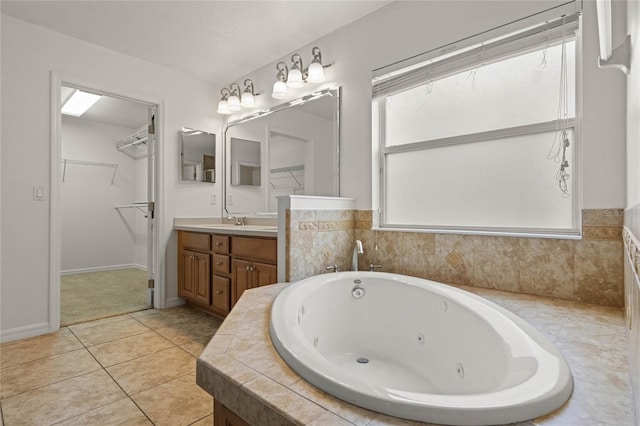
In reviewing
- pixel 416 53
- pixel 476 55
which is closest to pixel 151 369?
pixel 416 53

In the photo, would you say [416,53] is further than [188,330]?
No

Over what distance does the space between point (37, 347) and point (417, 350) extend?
2529mm

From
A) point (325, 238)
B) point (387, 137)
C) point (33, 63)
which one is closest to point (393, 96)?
point (387, 137)

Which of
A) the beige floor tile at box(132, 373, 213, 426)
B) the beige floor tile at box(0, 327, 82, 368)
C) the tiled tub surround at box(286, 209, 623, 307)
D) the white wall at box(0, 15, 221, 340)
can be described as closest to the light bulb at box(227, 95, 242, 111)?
the white wall at box(0, 15, 221, 340)

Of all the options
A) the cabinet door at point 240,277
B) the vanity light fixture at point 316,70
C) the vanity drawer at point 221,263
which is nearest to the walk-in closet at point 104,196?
the vanity drawer at point 221,263

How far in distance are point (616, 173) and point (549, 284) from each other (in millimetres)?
592

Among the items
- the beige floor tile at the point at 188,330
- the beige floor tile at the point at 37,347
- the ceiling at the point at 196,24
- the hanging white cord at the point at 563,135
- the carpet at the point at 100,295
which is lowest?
the beige floor tile at the point at 188,330

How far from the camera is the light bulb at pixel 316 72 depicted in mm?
2529

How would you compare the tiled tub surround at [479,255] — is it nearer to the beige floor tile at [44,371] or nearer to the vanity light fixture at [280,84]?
the vanity light fixture at [280,84]

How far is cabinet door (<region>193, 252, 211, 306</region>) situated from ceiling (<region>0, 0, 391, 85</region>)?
6.08ft

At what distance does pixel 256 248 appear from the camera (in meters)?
2.31

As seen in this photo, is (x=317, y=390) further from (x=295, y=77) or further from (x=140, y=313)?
(x=140, y=313)

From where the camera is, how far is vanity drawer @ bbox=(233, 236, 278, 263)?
7.13 ft

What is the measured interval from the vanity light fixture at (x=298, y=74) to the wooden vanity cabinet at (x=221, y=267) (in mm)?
1324
